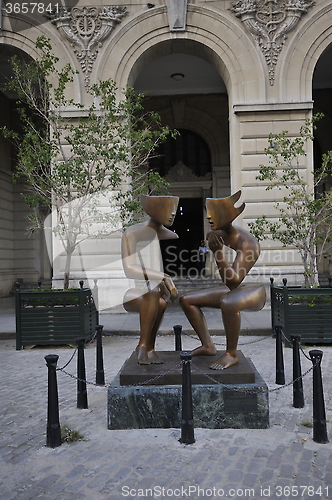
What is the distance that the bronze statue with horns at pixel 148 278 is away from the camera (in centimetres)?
483

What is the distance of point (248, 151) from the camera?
43.7ft

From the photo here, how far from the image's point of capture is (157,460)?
3.80 metres

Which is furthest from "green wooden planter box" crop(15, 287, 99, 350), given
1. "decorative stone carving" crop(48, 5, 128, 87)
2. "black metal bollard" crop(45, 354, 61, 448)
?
"decorative stone carving" crop(48, 5, 128, 87)

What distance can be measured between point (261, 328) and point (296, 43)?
30.6 ft

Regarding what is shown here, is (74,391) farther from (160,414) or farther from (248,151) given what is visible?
(248,151)

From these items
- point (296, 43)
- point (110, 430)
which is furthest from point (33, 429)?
point (296, 43)

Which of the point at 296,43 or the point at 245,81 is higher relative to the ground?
the point at 296,43

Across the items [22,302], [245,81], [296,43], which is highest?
[296,43]

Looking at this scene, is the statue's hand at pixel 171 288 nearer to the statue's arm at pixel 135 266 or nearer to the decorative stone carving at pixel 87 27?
the statue's arm at pixel 135 266

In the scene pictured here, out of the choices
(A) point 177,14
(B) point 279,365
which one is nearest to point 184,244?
(A) point 177,14

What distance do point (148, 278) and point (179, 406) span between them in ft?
4.85

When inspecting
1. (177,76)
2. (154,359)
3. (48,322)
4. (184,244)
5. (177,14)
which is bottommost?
(48,322)

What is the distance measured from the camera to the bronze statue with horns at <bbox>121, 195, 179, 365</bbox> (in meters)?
4.83

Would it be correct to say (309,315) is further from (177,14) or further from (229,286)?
(177,14)
